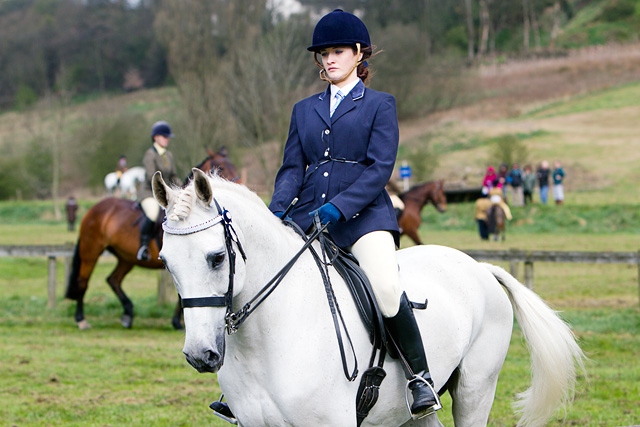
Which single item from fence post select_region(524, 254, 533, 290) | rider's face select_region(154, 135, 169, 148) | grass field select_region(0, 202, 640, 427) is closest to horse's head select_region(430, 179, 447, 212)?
grass field select_region(0, 202, 640, 427)

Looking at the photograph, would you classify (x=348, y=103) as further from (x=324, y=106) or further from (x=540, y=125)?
(x=540, y=125)

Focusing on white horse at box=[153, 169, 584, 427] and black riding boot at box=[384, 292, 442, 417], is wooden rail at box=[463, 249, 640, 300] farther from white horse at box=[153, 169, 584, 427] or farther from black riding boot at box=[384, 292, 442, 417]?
black riding boot at box=[384, 292, 442, 417]

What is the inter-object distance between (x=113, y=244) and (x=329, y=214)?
9.46 metres

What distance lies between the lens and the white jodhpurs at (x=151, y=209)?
38.9ft

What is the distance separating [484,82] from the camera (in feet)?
219

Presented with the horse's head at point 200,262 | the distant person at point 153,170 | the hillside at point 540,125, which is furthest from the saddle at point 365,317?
the hillside at point 540,125

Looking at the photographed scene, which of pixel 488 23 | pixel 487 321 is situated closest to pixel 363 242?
pixel 487 321

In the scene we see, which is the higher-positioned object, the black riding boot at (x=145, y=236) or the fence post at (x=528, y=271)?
the black riding boot at (x=145, y=236)

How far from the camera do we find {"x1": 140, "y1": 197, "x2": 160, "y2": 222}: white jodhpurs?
1185 cm

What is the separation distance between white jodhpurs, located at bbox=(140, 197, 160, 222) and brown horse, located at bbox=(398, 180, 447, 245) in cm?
976

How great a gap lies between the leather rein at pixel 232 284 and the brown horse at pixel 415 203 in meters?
16.6

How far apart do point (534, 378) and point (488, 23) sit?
78.2m

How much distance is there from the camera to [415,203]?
21828 millimetres

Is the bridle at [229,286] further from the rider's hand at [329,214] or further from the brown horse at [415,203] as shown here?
the brown horse at [415,203]
